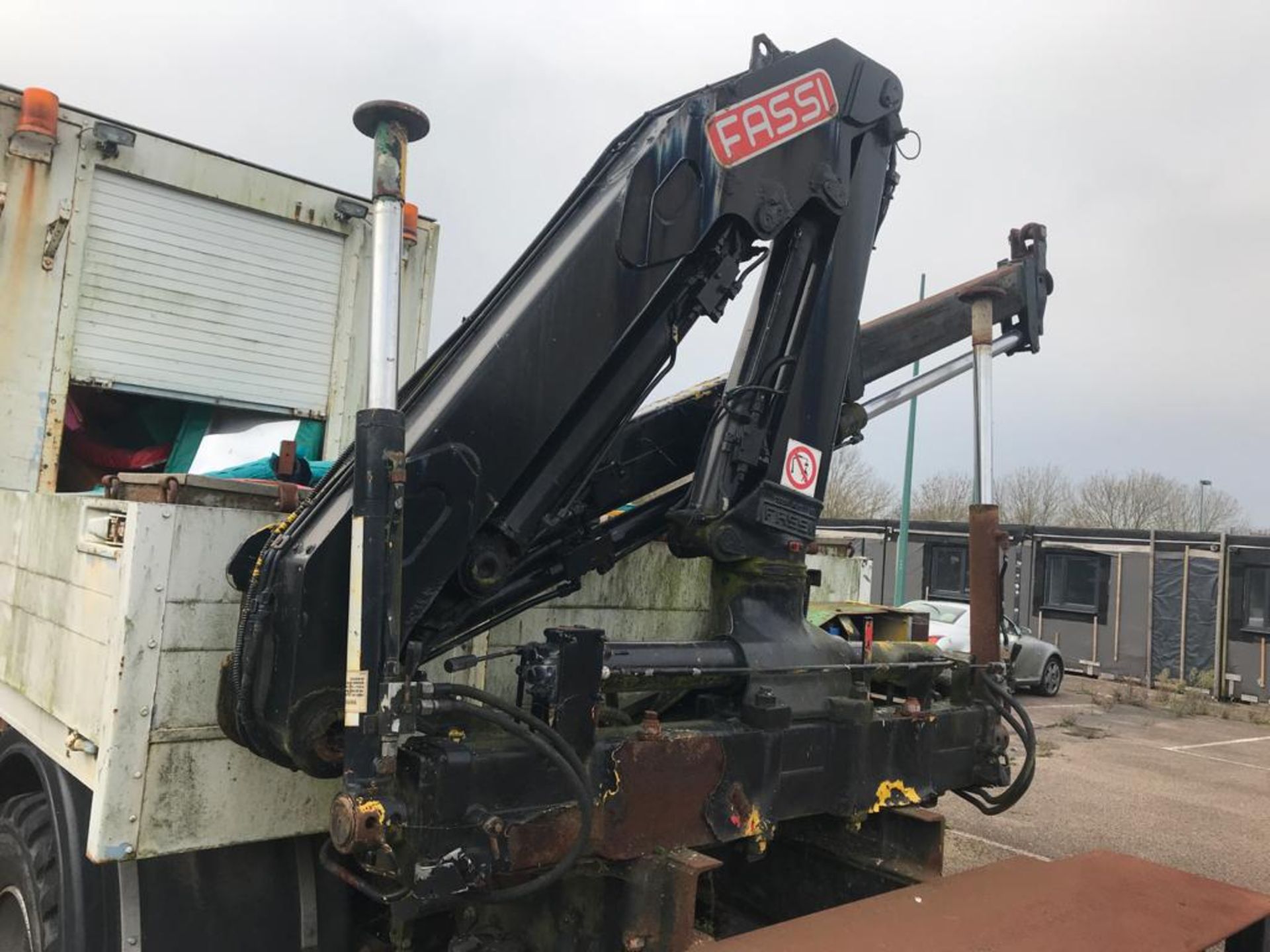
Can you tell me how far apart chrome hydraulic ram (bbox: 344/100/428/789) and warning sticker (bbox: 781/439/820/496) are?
133 cm

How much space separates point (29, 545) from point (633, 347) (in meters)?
2.00

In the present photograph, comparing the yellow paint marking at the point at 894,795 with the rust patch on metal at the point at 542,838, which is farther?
the yellow paint marking at the point at 894,795

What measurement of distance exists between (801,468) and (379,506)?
1.45 metres

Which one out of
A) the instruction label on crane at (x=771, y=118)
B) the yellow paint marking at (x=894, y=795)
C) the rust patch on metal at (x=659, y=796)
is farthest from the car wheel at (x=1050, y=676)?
the rust patch on metal at (x=659, y=796)

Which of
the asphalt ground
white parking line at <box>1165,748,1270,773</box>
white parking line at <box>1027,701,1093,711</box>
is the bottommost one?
white parking line at <box>1027,701,1093,711</box>

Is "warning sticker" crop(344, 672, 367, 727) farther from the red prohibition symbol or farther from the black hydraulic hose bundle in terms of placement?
the black hydraulic hose bundle

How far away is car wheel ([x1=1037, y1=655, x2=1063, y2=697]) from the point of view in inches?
601

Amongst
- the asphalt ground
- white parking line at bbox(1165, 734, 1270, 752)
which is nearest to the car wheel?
the asphalt ground

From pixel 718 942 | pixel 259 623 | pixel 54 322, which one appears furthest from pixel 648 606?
pixel 54 322

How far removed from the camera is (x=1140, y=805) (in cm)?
802

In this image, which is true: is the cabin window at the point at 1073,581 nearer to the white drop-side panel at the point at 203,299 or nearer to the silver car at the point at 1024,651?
the silver car at the point at 1024,651

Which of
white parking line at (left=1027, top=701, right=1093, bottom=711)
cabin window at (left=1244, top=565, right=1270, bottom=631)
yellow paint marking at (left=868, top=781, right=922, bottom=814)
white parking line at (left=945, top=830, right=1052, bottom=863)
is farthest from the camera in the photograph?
cabin window at (left=1244, top=565, right=1270, bottom=631)

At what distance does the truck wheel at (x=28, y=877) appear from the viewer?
106 inches

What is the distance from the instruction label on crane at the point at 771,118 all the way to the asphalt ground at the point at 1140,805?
4.38 metres
